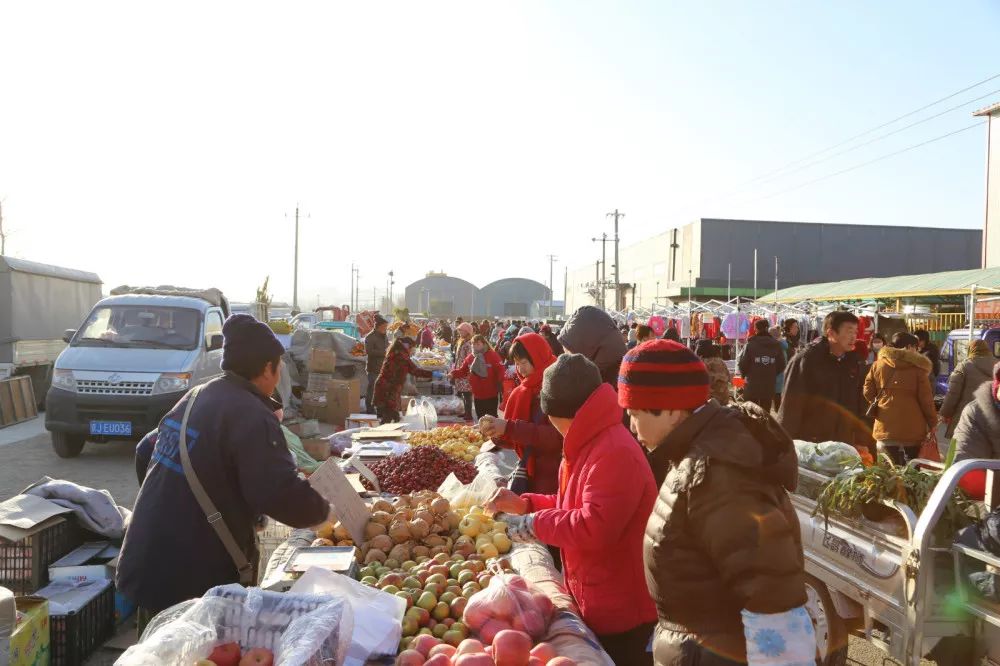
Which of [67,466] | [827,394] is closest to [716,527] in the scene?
[827,394]

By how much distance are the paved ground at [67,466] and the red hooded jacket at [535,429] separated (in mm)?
5265

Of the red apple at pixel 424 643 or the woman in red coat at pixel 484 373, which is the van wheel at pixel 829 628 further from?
the woman in red coat at pixel 484 373

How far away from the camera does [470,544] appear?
443cm

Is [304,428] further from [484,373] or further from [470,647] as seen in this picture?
[470,647]

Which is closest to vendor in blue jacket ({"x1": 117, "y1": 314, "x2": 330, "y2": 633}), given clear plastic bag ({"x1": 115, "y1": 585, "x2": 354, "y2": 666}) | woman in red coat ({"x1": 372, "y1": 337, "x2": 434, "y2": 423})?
clear plastic bag ({"x1": 115, "y1": 585, "x2": 354, "y2": 666})

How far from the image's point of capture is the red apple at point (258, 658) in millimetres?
2498

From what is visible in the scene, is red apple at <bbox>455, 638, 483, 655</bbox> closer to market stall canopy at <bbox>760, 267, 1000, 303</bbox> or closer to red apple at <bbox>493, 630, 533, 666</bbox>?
red apple at <bbox>493, 630, 533, 666</bbox>

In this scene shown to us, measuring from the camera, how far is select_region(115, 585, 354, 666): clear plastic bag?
2420mm

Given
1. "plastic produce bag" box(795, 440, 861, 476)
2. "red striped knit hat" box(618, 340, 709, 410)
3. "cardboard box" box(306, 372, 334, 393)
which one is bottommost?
"cardboard box" box(306, 372, 334, 393)

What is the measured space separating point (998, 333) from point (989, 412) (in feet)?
32.6

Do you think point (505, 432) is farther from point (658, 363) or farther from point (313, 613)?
point (658, 363)

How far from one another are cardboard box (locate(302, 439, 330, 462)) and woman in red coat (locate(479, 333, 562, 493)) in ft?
16.4

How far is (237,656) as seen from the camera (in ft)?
8.46

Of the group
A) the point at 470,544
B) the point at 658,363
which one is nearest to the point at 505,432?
the point at 470,544
